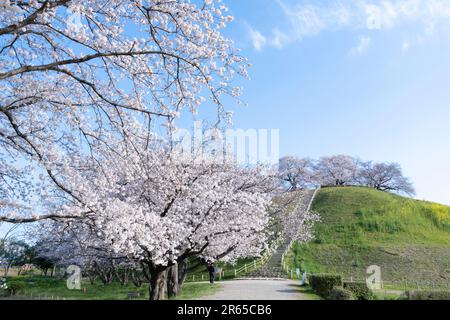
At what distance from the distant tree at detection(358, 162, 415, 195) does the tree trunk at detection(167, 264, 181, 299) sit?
62.2 metres

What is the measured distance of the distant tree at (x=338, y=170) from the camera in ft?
257

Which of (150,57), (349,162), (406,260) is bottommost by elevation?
(406,260)

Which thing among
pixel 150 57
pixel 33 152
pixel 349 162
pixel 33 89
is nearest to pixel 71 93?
pixel 33 89

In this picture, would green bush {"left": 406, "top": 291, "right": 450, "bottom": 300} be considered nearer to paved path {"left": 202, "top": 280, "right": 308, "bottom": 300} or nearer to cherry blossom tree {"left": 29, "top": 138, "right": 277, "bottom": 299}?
paved path {"left": 202, "top": 280, "right": 308, "bottom": 300}

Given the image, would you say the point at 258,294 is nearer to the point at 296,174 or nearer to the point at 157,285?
A: the point at 157,285

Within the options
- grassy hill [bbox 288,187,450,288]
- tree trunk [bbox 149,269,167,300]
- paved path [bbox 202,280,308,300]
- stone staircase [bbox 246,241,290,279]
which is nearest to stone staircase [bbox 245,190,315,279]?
stone staircase [bbox 246,241,290,279]

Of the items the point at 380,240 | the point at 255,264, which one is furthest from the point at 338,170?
the point at 255,264

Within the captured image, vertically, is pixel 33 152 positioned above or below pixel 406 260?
above

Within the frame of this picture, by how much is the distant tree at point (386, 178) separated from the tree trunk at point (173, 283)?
62239mm

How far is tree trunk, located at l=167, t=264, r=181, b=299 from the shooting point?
67.8ft

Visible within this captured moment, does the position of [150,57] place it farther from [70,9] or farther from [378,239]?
[378,239]

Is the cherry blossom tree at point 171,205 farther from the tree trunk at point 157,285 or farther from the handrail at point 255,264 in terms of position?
the handrail at point 255,264

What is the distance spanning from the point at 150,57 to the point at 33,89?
10.3 ft

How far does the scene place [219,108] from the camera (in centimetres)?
861
